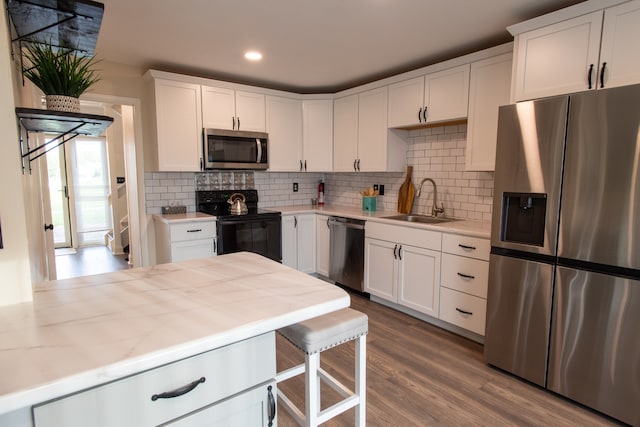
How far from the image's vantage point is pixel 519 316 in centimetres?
219

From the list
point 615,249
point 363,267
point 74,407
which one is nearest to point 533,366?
point 615,249

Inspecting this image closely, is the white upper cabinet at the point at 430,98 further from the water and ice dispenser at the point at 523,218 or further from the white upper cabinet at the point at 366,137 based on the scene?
the water and ice dispenser at the point at 523,218

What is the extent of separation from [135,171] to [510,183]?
11.3 feet

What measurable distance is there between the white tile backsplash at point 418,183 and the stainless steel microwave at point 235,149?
1.41 feet

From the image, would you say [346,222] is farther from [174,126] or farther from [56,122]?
[56,122]

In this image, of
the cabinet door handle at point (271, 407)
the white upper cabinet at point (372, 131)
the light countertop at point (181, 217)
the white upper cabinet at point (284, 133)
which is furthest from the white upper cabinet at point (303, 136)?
the cabinet door handle at point (271, 407)

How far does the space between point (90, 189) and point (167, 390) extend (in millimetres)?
7225

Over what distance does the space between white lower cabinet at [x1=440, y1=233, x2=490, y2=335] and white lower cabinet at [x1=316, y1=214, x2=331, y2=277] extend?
1467 mm

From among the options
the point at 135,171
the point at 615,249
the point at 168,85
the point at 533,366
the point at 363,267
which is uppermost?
the point at 168,85

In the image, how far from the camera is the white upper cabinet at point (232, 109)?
3584 millimetres

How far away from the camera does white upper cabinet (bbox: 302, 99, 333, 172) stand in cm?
423

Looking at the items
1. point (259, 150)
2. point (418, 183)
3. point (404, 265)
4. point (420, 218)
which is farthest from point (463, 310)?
point (259, 150)

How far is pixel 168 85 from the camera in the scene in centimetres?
334

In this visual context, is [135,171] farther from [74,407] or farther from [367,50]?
[74,407]
